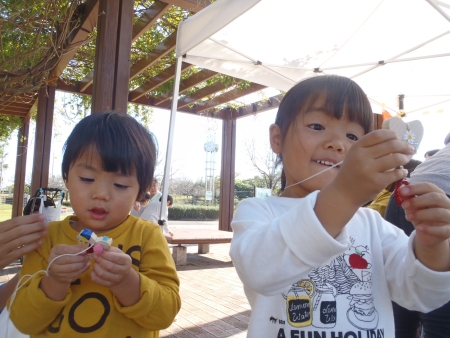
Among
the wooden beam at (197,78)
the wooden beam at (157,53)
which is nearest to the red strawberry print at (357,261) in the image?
the wooden beam at (157,53)

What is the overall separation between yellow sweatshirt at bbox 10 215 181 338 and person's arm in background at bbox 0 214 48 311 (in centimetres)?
5

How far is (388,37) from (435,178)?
2.38m

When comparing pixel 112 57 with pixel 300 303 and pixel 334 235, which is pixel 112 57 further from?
pixel 334 235

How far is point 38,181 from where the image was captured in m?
5.99

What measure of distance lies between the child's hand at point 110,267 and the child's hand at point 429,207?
0.70 metres

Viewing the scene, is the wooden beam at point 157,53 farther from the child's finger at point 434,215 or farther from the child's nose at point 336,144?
the child's finger at point 434,215

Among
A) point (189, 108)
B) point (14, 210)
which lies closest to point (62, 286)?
point (189, 108)

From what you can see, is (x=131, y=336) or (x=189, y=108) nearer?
(x=131, y=336)

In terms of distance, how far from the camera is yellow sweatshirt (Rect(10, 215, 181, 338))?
101cm

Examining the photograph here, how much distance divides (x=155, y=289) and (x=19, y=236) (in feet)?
1.45

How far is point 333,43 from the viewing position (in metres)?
3.47

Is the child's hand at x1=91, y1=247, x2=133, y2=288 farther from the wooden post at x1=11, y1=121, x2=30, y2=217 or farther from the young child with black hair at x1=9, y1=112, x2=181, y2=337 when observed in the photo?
the wooden post at x1=11, y1=121, x2=30, y2=217

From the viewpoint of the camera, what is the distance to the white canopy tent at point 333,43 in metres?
2.95

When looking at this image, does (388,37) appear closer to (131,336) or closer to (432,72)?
(432,72)
